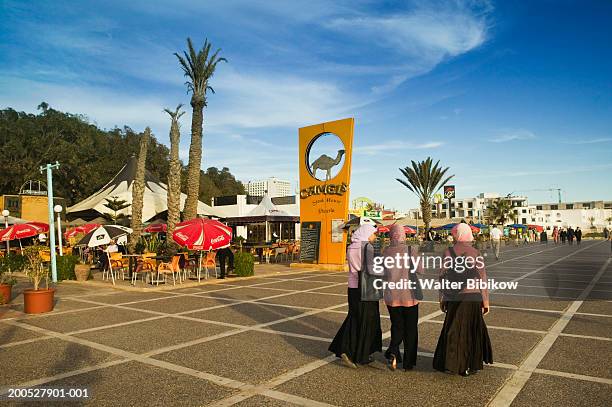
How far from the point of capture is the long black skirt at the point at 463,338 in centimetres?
476

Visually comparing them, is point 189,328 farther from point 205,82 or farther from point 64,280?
point 205,82

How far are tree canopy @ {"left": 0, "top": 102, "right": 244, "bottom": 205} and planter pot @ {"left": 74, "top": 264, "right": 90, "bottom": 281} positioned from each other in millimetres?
28545

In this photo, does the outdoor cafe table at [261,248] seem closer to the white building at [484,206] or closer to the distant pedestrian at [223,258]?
the distant pedestrian at [223,258]

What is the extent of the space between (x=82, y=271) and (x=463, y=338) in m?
14.1

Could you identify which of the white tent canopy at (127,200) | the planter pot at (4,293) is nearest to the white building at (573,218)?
the white tent canopy at (127,200)

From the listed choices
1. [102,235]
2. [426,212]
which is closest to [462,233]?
[102,235]

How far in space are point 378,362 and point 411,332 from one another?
73 centimetres

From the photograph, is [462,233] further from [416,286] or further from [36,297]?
[36,297]

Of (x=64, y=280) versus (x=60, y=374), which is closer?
(x=60, y=374)

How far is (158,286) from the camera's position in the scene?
44.3 ft

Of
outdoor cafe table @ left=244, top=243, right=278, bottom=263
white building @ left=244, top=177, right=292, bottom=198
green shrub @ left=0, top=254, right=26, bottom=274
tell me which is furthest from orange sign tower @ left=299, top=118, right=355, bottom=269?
white building @ left=244, top=177, right=292, bottom=198

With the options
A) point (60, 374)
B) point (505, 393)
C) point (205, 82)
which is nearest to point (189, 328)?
point (60, 374)

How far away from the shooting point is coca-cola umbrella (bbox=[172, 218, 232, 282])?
13.2 metres

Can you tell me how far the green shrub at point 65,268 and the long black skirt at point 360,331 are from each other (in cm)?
1362
